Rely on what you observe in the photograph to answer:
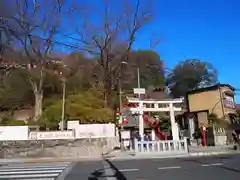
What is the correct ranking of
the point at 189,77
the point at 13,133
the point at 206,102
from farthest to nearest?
the point at 189,77 → the point at 206,102 → the point at 13,133

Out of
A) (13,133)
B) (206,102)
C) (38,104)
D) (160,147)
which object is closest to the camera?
(160,147)

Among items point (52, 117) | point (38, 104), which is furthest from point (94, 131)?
point (38, 104)

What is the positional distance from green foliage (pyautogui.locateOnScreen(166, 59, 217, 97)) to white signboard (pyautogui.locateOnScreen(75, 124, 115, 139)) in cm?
2738

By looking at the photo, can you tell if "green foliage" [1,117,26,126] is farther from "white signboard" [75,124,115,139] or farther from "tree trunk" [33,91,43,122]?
"white signboard" [75,124,115,139]

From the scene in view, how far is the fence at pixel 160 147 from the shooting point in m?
16.8

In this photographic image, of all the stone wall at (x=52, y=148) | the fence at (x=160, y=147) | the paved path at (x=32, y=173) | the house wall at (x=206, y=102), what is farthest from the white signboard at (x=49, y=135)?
the house wall at (x=206, y=102)

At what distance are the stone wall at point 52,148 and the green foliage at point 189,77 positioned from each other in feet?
96.5

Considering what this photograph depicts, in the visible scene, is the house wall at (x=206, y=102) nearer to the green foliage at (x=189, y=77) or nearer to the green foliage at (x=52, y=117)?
the green foliage at (x=189, y=77)

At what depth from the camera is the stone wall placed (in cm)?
1936

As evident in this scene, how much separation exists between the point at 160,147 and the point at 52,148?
839cm

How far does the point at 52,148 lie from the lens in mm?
19797

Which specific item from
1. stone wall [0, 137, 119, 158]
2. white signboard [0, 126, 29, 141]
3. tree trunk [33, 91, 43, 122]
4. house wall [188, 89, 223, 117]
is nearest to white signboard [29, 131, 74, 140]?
stone wall [0, 137, 119, 158]

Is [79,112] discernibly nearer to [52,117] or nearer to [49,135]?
[52,117]

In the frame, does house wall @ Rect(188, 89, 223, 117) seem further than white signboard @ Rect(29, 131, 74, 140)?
Yes
